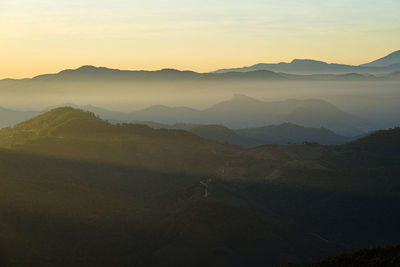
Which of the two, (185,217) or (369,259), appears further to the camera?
(185,217)

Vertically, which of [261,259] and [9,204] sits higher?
[9,204]

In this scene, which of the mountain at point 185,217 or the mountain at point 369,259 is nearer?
the mountain at point 369,259

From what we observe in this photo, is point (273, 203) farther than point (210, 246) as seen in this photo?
Yes

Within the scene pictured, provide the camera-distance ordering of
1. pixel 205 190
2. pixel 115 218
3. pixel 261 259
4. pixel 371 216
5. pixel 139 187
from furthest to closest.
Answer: pixel 139 187 → pixel 205 190 → pixel 371 216 → pixel 115 218 → pixel 261 259

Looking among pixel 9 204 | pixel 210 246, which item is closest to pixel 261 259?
pixel 210 246

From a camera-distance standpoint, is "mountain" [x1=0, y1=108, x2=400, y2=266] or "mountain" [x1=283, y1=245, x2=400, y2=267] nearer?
"mountain" [x1=283, y1=245, x2=400, y2=267]

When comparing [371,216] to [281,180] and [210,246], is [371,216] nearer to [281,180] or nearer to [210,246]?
[281,180]

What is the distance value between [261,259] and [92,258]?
47162 millimetres

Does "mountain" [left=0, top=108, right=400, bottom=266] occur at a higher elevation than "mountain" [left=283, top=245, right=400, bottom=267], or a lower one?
lower

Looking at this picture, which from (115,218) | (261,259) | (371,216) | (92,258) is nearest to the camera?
(92,258)

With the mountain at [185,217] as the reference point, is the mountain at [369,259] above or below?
above

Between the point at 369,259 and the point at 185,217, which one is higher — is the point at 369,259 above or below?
above

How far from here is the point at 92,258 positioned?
118m

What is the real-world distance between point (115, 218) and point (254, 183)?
78.0m
